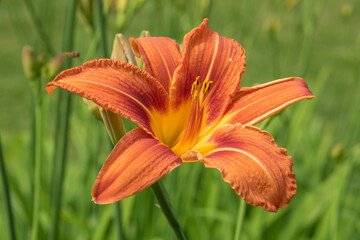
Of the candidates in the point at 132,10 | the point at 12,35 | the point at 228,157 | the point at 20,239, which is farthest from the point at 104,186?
the point at 12,35

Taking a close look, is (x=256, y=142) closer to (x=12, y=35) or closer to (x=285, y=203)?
(x=285, y=203)

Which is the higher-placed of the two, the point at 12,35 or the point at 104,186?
the point at 104,186

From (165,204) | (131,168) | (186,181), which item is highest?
(131,168)

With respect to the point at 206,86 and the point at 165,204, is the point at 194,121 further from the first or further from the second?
the point at 165,204

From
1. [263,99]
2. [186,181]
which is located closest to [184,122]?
[263,99]

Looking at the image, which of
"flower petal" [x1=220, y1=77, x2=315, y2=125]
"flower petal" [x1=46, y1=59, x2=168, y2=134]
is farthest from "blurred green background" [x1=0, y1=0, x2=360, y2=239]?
"flower petal" [x1=46, y1=59, x2=168, y2=134]

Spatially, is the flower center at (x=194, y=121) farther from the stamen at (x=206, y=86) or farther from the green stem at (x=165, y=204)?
the green stem at (x=165, y=204)

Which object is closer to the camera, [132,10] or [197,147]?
→ [197,147]

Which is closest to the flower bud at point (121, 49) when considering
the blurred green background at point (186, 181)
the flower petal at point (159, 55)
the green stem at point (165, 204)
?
the flower petal at point (159, 55)
